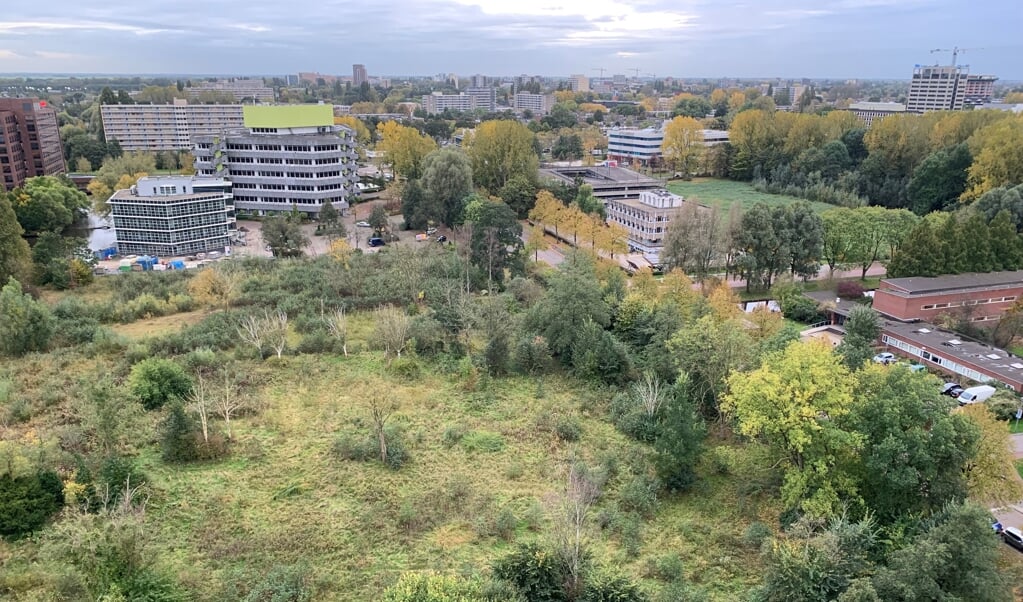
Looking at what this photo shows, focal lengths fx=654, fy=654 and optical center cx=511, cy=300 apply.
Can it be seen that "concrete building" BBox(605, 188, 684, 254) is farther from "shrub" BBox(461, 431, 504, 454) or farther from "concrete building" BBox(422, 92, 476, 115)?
"concrete building" BBox(422, 92, 476, 115)

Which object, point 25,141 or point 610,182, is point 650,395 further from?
point 25,141

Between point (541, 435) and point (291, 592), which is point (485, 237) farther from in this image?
point (291, 592)

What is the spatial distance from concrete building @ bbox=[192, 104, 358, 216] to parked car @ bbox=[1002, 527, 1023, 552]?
45.8m

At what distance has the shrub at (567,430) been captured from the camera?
65.3ft

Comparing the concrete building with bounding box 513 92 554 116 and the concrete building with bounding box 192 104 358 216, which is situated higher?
the concrete building with bounding box 513 92 554 116

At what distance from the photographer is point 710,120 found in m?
96.6

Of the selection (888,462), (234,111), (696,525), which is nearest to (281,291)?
(696,525)

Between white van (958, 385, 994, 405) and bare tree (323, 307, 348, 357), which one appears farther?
bare tree (323, 307, 348, 357)

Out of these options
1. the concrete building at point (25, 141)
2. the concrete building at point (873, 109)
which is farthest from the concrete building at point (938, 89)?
the concrete building at point (25, 141)

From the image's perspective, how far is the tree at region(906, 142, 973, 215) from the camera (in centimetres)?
4706

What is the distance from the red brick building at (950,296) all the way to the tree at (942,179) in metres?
17.9

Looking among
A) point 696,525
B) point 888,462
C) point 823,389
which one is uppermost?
point 823,389

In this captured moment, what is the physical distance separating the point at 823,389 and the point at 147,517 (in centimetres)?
1629

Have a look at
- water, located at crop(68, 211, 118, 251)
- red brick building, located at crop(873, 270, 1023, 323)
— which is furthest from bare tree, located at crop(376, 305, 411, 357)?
water, located at crop(68, 211, 118, 251)
